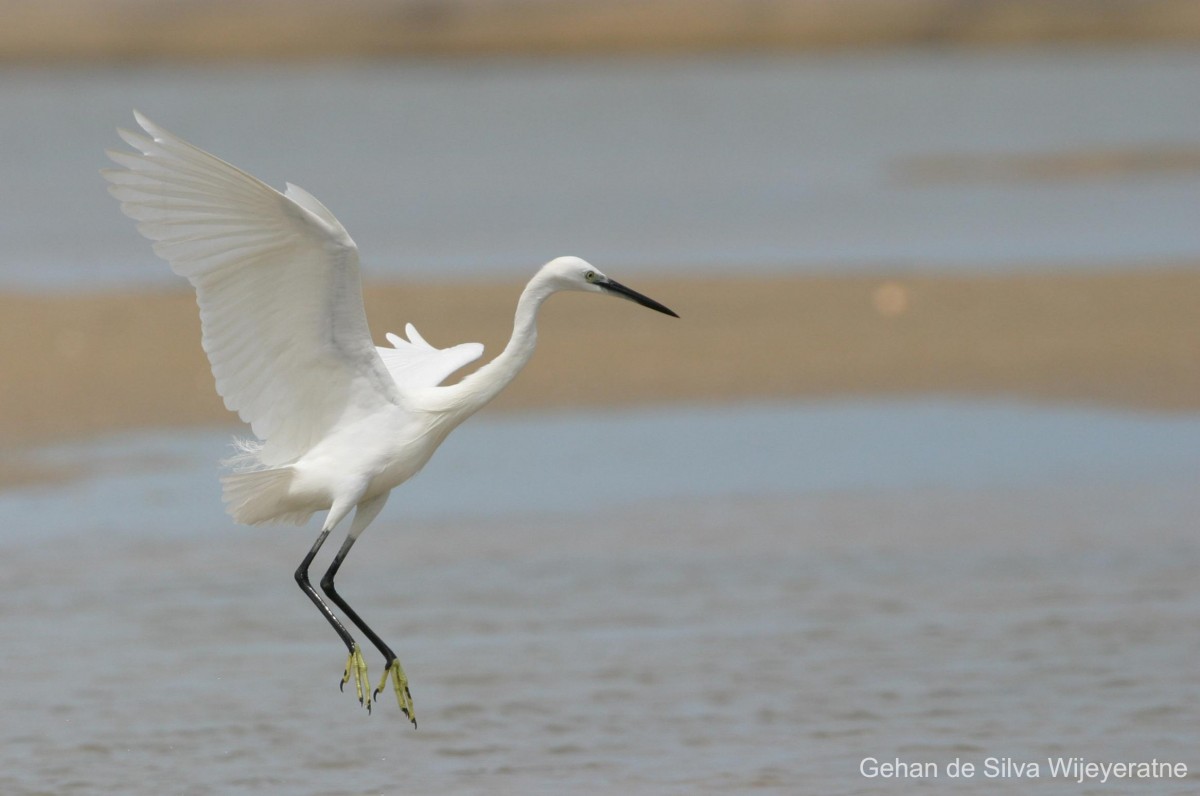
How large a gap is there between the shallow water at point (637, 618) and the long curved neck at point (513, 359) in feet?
3.99

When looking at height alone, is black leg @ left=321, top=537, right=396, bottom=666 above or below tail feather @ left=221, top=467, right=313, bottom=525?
below

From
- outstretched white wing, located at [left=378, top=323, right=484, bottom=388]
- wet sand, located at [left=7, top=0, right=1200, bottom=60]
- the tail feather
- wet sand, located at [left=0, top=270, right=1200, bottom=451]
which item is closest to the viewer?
the tail feather

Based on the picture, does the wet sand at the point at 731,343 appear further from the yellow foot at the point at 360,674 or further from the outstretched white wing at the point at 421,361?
the yellow foot at the point at 360,674

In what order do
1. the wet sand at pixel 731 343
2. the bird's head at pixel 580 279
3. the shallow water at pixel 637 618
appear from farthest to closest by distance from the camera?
the wet sand at pixel 731 343 → the shallow water at pixel 637 618 → the bird's head at pixel 580 279

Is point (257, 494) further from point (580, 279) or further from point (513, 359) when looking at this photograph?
point (580, 279)

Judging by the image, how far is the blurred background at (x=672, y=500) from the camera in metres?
7.80

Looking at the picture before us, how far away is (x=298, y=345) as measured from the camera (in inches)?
296

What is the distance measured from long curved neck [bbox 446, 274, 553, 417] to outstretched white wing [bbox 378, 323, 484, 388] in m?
0.49

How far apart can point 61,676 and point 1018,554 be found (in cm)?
451

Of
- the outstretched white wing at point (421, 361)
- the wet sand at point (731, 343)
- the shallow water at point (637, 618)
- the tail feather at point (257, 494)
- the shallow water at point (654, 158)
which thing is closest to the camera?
the shallow water at point (637, 618)

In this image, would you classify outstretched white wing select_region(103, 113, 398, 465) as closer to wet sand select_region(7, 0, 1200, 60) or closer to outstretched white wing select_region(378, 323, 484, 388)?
outstretched white wing select_region(378, 323, 484, 388)

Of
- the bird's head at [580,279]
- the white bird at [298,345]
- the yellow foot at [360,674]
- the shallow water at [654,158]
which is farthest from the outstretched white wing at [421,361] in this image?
the shallow water at [654,158]

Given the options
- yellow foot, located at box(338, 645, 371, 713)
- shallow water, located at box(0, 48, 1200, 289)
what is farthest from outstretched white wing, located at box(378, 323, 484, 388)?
shallow water, located at box(0, 48, 1200, 289)

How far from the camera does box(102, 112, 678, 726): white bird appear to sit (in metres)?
7.05
